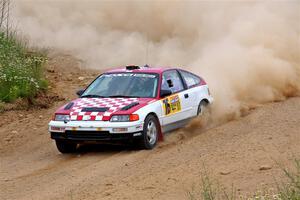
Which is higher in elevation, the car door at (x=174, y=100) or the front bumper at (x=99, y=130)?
the car door at (x=174, y=100)

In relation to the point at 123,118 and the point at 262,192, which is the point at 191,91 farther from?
the point at 262,192

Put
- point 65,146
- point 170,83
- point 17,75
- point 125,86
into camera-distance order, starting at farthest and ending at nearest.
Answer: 1. point 17,75
2. point 170,83
3. point 125,86
4. point 65,146

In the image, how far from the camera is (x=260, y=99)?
574 inches

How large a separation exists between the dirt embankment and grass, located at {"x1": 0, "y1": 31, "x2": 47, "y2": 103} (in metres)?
1.45

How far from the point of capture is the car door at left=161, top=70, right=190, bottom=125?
460 inches

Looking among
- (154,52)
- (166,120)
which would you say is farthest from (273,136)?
(154,52)

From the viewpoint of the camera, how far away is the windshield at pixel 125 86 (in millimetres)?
11672

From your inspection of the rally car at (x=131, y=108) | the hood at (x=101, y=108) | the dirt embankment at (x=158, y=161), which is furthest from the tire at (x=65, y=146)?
the hood at (x=101, y=108)

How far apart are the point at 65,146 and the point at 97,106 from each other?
0.88 metres

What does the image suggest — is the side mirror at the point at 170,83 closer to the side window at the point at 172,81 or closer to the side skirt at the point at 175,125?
the side window at the point at 172,81

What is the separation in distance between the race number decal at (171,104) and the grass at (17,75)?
4.77 metres

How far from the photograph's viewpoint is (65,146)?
36.9ft

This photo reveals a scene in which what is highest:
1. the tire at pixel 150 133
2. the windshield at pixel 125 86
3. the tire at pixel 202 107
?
the windshield at pixel 125 86

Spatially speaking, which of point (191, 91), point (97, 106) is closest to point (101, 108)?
point (97, 106)
